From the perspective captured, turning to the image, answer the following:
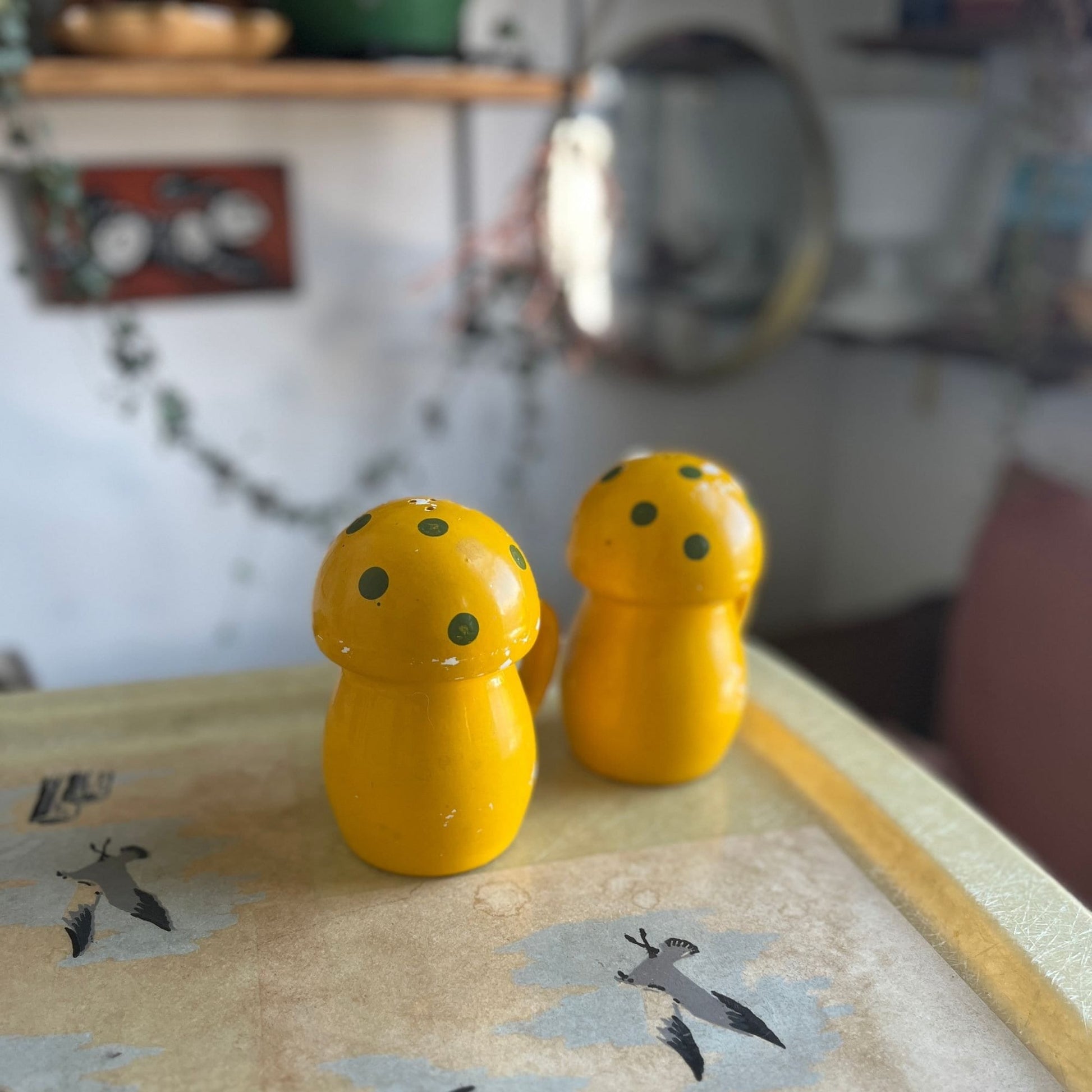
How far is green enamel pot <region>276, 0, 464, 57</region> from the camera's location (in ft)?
3.61

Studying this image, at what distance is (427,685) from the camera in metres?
0.48

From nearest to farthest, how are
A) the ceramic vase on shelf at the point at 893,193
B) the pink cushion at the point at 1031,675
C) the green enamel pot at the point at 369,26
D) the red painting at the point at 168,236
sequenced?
the pink cushion at the point at 1031,675 < the green enamel pot at the point at 369,26 < the red painting at the point at 168,236 < the ceramic vase on shelf at the point at 893,193

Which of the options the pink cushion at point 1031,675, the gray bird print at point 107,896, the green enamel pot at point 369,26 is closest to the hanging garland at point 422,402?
the green enamel pot at point 369,26

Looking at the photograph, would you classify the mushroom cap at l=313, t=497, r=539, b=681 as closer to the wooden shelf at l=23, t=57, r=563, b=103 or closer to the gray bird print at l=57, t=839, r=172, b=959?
the gray bird print at l=57, t=839, r=172, b=959

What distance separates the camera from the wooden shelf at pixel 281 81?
3.34ft

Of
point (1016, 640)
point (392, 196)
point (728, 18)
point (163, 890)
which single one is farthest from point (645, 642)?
point (728, 18)

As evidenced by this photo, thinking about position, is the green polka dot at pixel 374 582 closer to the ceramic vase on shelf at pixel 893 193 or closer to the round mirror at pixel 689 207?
the round mirror at pixel 689 207

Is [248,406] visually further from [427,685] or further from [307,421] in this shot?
[427,685]

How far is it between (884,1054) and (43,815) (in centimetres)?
46

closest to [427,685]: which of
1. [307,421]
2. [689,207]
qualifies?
[307,421]

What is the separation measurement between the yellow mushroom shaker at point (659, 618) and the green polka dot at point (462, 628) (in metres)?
0.12

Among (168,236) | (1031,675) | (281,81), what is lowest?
(1031,675)

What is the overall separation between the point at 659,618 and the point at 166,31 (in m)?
0.83

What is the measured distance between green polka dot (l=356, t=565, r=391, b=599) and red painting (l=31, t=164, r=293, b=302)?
90 cm
